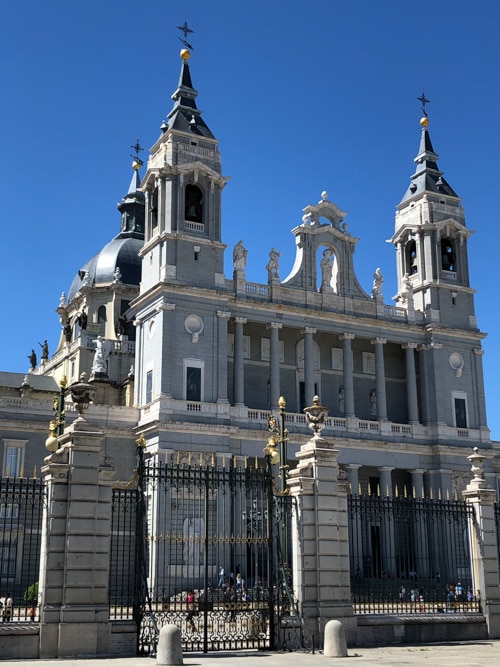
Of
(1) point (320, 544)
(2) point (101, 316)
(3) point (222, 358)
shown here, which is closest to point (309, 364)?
(3) point (222, 358)

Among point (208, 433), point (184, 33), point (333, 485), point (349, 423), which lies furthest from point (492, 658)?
point (184, 33)

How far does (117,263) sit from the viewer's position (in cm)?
7506

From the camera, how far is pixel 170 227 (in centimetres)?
5225

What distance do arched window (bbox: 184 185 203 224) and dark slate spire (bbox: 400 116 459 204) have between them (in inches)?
669

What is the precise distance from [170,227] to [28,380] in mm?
19396

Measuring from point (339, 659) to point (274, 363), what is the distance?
34989mm

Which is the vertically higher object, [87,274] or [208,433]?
[87,274]

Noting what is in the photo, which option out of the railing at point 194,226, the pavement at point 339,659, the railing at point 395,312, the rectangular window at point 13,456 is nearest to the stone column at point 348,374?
the railing at point 395,312

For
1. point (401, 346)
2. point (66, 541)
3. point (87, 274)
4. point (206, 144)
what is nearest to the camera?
point (66, 541)

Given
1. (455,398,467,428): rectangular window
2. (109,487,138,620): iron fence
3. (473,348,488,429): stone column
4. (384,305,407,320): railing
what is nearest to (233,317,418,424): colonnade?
(384,305,407,320): railing

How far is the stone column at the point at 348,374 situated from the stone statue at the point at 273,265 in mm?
5964

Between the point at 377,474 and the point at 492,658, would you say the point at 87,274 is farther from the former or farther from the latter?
the point at 492,658

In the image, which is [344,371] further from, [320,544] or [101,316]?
[320,544]

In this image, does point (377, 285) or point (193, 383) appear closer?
point (193, 383)
